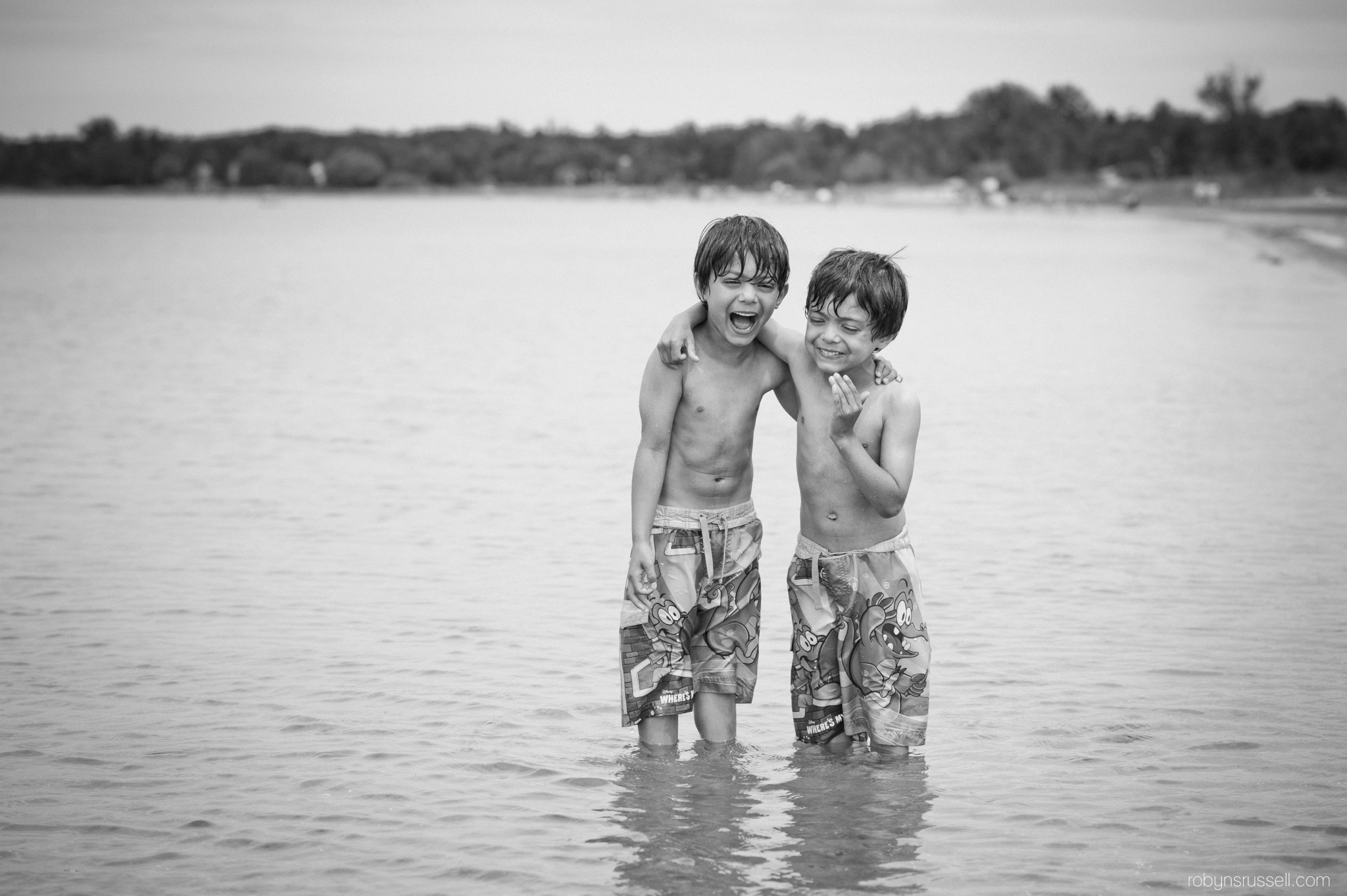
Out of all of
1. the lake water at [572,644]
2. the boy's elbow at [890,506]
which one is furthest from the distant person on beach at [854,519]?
the lake water at [572,644]

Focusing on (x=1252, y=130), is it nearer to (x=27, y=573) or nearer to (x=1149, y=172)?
(x=1149, y=172)

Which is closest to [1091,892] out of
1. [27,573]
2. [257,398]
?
[27,573]

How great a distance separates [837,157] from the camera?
18688 cm

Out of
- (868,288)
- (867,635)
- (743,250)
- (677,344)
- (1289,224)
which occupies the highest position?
(1289,224)

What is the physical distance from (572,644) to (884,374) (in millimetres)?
2486

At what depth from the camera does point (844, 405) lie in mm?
4152

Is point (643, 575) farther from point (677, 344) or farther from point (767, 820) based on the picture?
point (767, 820)

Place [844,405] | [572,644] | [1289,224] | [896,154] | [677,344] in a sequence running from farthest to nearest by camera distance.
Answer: [896,154], [1289,224], [572,644], [677,344], [844,405]

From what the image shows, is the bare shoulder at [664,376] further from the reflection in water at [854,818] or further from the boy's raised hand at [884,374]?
the reflection in water at [854,818]

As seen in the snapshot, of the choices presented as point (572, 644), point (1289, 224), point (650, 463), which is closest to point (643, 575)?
point (650, 463)

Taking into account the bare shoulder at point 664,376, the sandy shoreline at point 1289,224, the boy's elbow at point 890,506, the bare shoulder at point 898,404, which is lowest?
the boy's elbow at point 890,506

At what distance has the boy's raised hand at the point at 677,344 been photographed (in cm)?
452

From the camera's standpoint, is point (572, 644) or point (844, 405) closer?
point (844, 405)

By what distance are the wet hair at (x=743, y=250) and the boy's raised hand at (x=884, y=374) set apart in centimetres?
37
